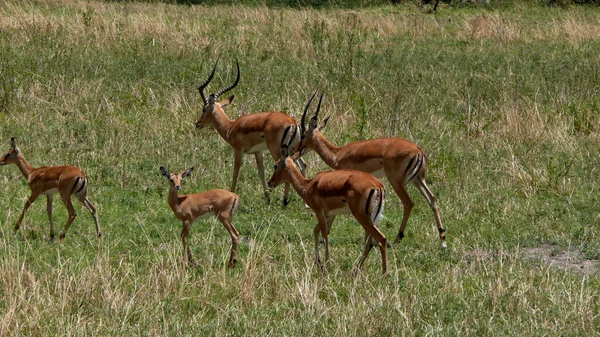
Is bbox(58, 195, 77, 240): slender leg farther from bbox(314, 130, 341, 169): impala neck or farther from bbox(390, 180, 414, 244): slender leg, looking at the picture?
bbox(390, 180, 414, 244): slender leg

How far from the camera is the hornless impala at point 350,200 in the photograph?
6.05m

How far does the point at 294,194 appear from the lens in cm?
850

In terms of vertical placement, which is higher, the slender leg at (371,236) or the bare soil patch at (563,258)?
the slender leg at (371,236)

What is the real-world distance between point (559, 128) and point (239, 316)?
19.3ft

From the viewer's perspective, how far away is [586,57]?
14.9 m

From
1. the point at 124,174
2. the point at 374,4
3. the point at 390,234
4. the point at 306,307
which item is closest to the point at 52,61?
the point at 124,174

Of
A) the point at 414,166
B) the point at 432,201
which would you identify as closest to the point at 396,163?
the point at 414,166

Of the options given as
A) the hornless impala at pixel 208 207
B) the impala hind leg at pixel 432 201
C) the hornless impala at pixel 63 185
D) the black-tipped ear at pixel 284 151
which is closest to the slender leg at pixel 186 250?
the hornless impala at pixel 208 207

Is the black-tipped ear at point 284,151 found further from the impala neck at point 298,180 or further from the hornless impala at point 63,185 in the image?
the hornless impala at point 63,185

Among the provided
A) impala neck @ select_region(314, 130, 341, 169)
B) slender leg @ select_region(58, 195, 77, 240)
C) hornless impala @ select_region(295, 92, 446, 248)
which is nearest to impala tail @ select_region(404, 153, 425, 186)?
hornless impala @ select_region(295, 92, 446, 248)

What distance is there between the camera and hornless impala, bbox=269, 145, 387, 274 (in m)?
6.05

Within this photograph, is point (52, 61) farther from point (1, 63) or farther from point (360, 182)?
point (360, 182)

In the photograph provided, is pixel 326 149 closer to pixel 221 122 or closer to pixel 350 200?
pixel 221 122

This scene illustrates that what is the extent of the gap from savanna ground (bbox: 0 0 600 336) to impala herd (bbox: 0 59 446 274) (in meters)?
0.23
